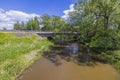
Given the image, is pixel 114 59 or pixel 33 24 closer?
pixel 114 59

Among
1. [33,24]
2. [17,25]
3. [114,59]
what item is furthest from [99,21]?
[17,25]

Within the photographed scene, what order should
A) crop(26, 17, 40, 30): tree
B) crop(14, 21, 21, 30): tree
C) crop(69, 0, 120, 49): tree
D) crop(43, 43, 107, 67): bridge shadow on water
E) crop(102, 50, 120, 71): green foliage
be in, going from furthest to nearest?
crop(14, 21, 21, 30): tree → crop(26, 17, 40, 30): tree → crop(69, 0, 120, 49): tree → crop(43, 43, 107, 67): bridge shadow on water → crop(102, 50, 120, 71): green foliage

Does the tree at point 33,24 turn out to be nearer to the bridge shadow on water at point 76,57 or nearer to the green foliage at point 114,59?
the bridge shadow on water at point 76,57

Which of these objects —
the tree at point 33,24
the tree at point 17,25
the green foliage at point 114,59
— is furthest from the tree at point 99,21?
the tree at point 17,25

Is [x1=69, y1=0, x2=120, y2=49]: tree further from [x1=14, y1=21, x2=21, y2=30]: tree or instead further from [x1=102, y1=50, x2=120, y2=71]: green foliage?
[x1=14, y1=21, x2=21, y2=30]: tree

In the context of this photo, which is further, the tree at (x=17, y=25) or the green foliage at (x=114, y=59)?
the tree at (x=17, y=25)

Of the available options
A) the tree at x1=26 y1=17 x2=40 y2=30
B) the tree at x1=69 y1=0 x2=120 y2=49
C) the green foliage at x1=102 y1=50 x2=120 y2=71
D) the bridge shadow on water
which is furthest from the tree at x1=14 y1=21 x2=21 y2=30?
the green foliage at x1=102 y1=50 x2=120 y2=71

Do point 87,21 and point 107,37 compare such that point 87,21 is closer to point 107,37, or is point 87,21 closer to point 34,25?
point 107,37

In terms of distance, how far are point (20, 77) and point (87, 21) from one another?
23.1m

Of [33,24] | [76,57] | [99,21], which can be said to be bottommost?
[76,57]

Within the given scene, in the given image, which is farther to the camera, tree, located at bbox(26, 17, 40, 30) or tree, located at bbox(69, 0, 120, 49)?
tree, located at bbox(26, 17, 40, 30)

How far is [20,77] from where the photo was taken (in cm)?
1300

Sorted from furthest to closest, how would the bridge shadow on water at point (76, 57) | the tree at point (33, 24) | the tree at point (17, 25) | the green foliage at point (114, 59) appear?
1. the tree at point (17, 25)
2. the tree at point (33, 24)
3. the bridge shadow on water at point (76, 57)
4. the green foliage at point (114, 59)

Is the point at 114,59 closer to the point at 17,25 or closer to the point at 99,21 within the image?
the point at 99,21
